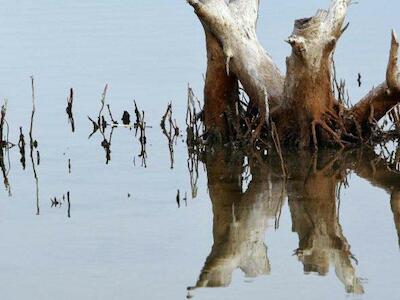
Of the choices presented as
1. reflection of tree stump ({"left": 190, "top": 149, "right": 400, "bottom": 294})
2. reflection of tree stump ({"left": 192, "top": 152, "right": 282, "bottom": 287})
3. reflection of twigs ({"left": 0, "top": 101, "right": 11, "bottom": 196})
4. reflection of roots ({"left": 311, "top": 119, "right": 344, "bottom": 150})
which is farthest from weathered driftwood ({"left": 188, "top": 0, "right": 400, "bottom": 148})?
reflection of twigs ({"left": 0, "top": 101, "right": 11, "bottom": 196})

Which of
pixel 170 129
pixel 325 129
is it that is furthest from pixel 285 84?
pixel 170 129

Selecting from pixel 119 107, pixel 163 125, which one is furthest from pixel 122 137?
pixel 119 107

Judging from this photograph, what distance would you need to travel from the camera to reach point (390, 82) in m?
15.0

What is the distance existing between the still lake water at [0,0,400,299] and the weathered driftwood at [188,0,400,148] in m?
0.42

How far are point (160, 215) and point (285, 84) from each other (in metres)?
2.67

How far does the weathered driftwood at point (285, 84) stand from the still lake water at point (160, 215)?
0.42 meters

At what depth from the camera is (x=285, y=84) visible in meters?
15.1

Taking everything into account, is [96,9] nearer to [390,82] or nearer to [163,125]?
[163,125]

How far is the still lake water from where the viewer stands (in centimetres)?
1098

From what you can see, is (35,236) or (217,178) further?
(217,178)

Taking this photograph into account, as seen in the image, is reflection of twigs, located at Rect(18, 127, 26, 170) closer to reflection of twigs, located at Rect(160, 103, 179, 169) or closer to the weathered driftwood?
reflection of twigs, located at Rect(160, 103, 179, 169)

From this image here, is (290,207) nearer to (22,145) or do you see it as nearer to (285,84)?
(285,84)

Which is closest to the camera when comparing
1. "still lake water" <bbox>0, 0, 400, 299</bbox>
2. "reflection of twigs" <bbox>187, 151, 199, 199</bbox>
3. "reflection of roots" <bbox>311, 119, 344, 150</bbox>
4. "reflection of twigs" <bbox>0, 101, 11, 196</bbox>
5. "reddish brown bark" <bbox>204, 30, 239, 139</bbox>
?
"still lake water" <bbox>0, 0, 400, 299</bbox>

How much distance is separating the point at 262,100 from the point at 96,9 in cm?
1667
